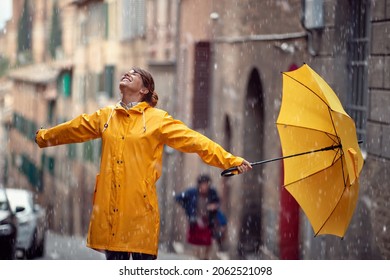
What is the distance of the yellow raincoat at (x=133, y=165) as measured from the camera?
20.3 ft

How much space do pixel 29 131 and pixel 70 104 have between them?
327 centimetres

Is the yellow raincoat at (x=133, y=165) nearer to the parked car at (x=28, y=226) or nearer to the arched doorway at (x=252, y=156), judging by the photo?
the parked car at (x=28, y=226)

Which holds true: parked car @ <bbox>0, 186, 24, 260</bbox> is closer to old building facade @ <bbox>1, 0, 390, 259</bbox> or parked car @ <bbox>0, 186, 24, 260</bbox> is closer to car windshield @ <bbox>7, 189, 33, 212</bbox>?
car windshield @ <bbox>7, 189, 33, 212</bbox>

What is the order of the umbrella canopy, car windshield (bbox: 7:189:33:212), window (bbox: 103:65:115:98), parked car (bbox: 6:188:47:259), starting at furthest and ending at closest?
window (bbox: 103:65:115:98) < car windshield (bbox: 7:189:33:212) < parked car (bbox: 6:188:47:259) < the umbrella canopy

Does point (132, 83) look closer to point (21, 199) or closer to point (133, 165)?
point (133, 165)

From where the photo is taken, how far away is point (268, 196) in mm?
13758

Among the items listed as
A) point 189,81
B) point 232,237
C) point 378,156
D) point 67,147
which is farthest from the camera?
point 67,147

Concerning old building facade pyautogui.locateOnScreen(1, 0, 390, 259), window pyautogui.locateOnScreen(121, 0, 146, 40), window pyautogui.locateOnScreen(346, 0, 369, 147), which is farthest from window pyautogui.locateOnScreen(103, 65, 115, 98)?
window pyautogui.locateOnScreen(346, 0, 369, 147)

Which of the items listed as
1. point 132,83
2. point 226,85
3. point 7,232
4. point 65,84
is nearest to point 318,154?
point 132,83

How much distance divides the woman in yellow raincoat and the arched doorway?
27.5ft

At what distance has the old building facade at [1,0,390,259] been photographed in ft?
32.1

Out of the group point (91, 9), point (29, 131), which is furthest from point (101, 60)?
point (29, 131)

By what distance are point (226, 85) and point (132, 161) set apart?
10.1m
